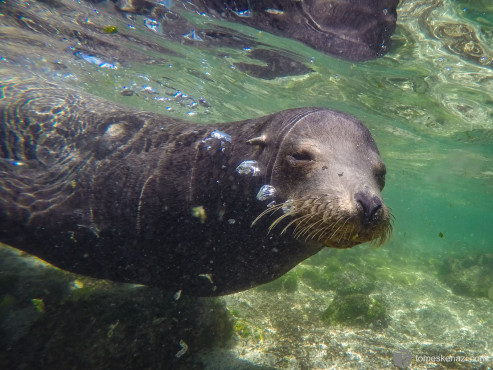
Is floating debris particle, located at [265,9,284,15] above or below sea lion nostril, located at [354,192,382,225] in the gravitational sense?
above

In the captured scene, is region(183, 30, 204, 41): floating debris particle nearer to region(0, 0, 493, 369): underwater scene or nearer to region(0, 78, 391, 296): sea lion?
region(0, 0, 493, 369): underwater scene

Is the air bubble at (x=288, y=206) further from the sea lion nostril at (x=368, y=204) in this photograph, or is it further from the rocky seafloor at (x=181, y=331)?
the rocky seafloor at (x=181, y=331)

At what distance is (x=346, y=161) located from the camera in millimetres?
2770

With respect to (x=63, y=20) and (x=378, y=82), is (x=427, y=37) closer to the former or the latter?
(x=378, y=82)

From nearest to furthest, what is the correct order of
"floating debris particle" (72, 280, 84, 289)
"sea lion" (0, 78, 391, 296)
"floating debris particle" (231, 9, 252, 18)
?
1. "sea lion" (0, 78, 391, 296)
2. "floating debris particle" (72, 280, 84, 289)
3. "floating debris particle" (231, 9, 252, 18)

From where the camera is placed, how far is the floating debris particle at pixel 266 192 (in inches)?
114

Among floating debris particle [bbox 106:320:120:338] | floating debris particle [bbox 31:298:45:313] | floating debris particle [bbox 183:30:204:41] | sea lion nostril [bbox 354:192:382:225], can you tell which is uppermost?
floating debris particle [bbox 183:30:204:41]

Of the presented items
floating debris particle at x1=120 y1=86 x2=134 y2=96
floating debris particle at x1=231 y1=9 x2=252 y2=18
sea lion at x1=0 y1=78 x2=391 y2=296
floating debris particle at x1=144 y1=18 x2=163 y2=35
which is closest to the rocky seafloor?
sea lion at x1=0 y1=78 x2=391 y2=296

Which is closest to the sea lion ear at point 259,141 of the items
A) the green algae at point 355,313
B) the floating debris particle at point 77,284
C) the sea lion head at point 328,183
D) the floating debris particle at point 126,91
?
the sea lion head at point 328,183

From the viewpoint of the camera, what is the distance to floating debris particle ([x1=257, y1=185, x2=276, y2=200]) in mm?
2902

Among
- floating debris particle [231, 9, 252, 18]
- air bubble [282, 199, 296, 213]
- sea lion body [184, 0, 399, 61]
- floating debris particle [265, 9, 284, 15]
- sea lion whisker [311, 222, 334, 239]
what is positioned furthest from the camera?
floating debris particle [231, 9, 252, 18]

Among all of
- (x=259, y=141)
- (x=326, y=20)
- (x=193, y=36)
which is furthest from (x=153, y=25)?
(x=259, y=141)

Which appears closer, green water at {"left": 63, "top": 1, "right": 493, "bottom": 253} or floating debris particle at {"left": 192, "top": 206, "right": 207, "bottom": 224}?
floating debris particle at {"left": 192, "top": 206, "right": 207, "bottom": 224}

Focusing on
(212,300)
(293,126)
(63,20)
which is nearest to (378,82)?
(293,126)
